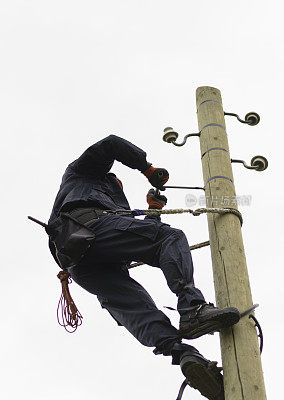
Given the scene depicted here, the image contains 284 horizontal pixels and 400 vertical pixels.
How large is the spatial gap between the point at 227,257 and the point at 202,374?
0.84 metres

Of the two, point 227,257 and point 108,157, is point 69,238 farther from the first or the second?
point 227,257

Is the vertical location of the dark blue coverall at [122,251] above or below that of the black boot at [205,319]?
above

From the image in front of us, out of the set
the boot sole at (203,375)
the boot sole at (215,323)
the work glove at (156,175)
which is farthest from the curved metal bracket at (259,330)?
the work glove at (156,175)

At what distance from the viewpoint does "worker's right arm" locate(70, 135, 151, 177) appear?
4.89 meters

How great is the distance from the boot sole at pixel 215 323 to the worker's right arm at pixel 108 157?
56.1 inches

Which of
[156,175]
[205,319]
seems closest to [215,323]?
[205,319]

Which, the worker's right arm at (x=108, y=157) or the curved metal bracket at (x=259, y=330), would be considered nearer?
the curved metal bracket at (x=259, y=330)

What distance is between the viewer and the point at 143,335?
4301 mm

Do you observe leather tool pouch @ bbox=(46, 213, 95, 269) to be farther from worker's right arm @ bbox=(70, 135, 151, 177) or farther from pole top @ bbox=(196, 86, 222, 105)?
pole top @ bbox=(196, 86, 222, 105)

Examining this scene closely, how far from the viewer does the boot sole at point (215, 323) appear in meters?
3.84

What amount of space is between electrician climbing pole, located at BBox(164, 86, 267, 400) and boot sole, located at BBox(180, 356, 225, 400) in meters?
0.08

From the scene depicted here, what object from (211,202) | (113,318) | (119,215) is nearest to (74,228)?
(119,215)

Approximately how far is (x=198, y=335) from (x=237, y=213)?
109 cm

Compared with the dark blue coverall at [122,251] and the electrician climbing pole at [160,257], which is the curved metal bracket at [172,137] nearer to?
the electrician climbing pole at [160,257]
